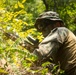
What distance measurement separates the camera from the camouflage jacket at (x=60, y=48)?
3.66 metres

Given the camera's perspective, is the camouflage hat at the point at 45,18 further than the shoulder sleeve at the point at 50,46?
Yes

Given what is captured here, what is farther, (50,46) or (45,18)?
(45,18)

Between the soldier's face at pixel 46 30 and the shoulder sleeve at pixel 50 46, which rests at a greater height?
the soldier's face at pixel 46 30

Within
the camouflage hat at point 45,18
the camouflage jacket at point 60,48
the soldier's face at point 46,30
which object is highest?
the camouflage hat at point 45,18

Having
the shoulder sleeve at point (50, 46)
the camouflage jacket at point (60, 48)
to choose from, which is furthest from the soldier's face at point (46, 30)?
the shoulder sleeve at point (50, 46)

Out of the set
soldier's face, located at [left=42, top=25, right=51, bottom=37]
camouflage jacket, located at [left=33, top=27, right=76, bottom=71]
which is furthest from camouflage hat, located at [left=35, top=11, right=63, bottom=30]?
camouflage jacket, located at [left=33, top=27, right=76, bottom=71]

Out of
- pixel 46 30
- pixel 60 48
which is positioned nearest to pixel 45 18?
pixel 46 30

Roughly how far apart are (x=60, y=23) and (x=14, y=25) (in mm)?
979

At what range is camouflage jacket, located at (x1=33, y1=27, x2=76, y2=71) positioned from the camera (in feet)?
12.0

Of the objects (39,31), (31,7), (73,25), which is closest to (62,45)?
(39,31)

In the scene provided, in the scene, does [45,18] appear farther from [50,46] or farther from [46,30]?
[50,46]

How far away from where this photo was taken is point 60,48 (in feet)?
12.9

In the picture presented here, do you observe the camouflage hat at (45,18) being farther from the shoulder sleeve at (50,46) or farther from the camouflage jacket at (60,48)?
the shoulder sleeve at (50,46)

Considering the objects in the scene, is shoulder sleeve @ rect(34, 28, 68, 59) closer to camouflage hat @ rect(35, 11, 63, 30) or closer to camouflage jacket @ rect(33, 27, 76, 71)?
camouflage jacket @ rect(33, 27, 76, 71)
